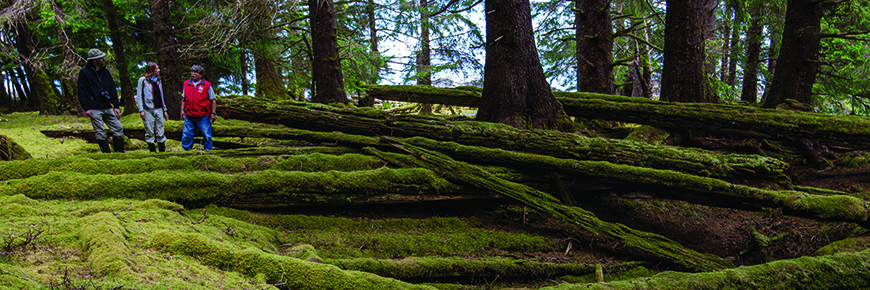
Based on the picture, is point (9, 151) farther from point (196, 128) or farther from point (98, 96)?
point (196, 128)

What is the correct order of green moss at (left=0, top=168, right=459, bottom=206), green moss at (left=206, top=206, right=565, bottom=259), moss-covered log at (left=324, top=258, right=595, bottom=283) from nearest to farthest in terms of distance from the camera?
moss-covered log at (left=324, top=258, right=595, bottom=283) → green moss at (left=0, top=168, right=459, bottom=206) → green moss at (left=206, top=206, right=565, bottom=259)

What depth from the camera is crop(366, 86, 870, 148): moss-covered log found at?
6676mm

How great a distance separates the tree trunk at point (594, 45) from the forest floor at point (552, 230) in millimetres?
4912

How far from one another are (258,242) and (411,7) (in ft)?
33.2

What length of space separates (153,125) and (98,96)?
1.00m

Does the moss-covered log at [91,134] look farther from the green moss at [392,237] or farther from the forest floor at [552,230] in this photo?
the forest floor at [552,230]

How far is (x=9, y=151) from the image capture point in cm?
589

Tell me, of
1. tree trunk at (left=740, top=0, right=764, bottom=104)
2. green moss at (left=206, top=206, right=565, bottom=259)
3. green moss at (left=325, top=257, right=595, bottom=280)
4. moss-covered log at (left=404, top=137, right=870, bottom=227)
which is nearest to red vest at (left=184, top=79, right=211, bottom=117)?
green moss at (left=206, top=206, right=565, bottom=259)

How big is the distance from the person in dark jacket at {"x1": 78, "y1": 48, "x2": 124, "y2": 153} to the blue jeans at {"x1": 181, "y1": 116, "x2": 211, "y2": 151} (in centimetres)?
120

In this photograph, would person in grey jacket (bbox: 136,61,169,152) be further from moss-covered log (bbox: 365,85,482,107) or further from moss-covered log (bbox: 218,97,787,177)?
moss-covered log (bbox: 365,85,482,107)

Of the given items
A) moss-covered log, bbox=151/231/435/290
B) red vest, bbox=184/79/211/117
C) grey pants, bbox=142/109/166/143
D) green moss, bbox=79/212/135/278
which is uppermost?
red vest, bbox=184/79/211/117

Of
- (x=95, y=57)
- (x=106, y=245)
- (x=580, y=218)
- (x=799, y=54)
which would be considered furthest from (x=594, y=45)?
(x=95, y=57)

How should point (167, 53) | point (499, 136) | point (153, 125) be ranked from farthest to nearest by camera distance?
point (167, 53)
point (153, 125)
point (499, 136)

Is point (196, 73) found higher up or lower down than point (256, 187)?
higher up
